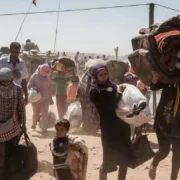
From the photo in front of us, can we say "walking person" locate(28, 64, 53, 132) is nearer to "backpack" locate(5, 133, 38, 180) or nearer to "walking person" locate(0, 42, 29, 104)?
"walking person" locate(0, 42, 29, 104)

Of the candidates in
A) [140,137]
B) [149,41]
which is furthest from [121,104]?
[149,41]

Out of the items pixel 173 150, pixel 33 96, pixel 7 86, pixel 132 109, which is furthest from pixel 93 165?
pixel 33 96

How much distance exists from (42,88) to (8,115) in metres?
4.10

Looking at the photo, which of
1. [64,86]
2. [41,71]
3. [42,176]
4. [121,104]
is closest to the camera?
[121,104]

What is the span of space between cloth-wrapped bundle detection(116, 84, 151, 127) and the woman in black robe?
8cm

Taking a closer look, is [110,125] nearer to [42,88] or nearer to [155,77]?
[155,77]

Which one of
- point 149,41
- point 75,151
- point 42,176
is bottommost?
point 42,176

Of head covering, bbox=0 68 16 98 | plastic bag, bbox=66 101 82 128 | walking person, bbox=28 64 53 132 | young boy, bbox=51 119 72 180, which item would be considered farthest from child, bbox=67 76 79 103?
young boy, bbox=51 119 72 180

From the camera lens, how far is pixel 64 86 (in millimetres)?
9195

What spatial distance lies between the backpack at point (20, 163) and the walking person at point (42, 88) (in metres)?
4.07

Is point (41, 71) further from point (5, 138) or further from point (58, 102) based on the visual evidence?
point (5, 138)

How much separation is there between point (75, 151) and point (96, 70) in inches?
35.8

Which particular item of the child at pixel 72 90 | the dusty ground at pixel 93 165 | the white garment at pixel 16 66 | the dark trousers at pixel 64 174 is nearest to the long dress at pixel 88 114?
the dusty ground at pixel 93 165

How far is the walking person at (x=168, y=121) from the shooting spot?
427cm
